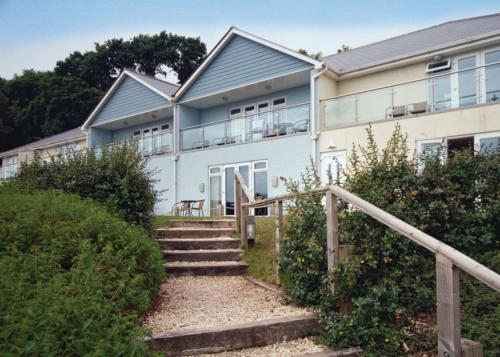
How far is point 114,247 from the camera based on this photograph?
3959 millimetres

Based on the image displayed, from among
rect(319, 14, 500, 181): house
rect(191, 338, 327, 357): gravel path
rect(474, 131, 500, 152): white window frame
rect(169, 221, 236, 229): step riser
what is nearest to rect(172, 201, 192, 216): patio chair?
rect(319, 14, 500, 181): house

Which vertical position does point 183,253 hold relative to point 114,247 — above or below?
below

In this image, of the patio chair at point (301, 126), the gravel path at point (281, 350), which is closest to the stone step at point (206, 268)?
the gravel path at point (281, 350)

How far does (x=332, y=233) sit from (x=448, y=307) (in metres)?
1.34

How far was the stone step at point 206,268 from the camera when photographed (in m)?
5.43

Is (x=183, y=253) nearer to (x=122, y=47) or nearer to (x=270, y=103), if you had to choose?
(x=270, y=103)

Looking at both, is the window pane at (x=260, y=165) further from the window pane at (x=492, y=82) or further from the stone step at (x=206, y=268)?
the stone step at (x=206, y=268)

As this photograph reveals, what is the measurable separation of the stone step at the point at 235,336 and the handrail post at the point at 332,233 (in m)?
0.48

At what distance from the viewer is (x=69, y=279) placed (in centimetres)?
306

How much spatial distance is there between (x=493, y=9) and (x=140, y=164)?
682 inches

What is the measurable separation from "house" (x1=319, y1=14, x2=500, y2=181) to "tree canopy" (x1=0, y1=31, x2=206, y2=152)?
28.2m

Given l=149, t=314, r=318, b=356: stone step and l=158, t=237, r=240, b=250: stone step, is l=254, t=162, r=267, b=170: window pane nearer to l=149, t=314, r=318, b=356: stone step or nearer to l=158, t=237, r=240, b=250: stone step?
l=158, t=237, r=240, b=250: stone step

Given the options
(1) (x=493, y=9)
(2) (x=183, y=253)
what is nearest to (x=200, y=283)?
(2) (x=183, y=253)

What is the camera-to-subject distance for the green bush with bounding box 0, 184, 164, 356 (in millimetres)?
2230
